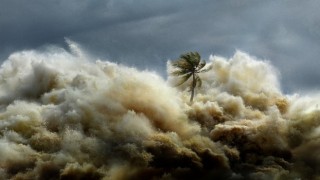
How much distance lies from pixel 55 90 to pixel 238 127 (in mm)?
47947

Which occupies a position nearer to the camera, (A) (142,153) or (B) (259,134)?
(A) (142,153)

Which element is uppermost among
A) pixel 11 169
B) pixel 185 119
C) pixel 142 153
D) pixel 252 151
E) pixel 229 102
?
pixel 229 102

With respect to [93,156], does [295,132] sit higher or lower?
higher

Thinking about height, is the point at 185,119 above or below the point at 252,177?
above

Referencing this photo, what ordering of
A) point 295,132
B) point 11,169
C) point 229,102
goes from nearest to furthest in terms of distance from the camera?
point 11,169
point 295,132
point 229,102

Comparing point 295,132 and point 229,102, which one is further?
point 229,102

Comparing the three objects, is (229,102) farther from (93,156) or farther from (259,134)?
(93,156)

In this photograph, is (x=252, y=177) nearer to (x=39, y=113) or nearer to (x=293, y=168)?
(x=293, y=168)

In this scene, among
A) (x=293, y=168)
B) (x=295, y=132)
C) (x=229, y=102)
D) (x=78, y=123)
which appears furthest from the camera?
(x=229, y=102)

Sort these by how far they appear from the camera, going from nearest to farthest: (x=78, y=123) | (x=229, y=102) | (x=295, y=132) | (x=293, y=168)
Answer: (x=293, y=168), (x=78, y=123), (x=295, y=132), (x=229, y=102)

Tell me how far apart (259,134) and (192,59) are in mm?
22009

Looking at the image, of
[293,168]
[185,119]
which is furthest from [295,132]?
[185,119]

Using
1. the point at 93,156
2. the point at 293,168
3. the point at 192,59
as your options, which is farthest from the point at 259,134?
the point at 93,156

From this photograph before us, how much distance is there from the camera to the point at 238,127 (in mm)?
116938
